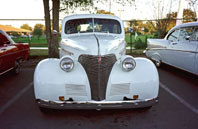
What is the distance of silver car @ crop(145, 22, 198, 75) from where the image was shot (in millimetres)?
5168

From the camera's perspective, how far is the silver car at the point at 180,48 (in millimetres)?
5168

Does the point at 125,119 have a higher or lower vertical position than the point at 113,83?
lower

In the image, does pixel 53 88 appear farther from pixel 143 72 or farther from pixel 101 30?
pixel 101 30

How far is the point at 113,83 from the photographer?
2.99 metres

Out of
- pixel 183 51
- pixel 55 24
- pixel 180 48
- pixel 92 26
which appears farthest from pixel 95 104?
pixel 55 24

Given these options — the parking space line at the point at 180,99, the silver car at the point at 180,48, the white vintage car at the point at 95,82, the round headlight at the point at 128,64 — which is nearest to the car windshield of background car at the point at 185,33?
the silver car at the point at 180,48

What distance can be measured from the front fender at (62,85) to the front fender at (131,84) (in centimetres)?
41

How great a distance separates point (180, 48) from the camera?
5719 millimetres

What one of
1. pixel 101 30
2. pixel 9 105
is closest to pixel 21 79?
pixel 9 105

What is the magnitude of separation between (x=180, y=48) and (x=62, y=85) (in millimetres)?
4262

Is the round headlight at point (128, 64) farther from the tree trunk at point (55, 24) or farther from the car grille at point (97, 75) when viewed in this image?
the tree trunk at point (55, 24)

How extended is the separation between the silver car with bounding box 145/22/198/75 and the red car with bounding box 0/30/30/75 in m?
4.91

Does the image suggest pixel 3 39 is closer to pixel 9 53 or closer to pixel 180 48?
pixel 9 53

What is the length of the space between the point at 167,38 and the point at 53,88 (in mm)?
5266
